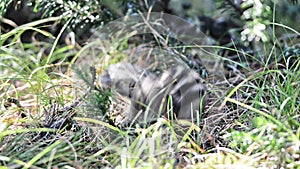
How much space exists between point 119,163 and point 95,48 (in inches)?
40.1

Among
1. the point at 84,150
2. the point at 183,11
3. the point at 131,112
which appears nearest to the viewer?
the point at 84,150

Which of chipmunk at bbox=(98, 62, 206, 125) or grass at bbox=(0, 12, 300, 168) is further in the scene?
chipmunk at bbox=(98, 62, 206, 125)

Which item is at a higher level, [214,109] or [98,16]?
[98,16]

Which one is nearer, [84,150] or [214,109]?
[84,150]

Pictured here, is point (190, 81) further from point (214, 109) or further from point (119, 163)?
point (119, 163)

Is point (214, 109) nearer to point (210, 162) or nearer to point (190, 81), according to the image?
point (190, 81)

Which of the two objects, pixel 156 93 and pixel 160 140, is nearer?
pixel 160 140

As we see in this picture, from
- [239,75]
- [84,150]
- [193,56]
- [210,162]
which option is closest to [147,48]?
[193,56]

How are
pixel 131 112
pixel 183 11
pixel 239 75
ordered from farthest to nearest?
1. pixel 183 11
2. pixel 239 75
3. pixel 131 112

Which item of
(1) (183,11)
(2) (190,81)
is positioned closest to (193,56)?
(2) (190,81)

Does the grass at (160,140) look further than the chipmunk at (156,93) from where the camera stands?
No

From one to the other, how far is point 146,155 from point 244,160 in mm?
214

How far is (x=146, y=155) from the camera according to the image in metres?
1.08

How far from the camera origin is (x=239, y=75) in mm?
1608
